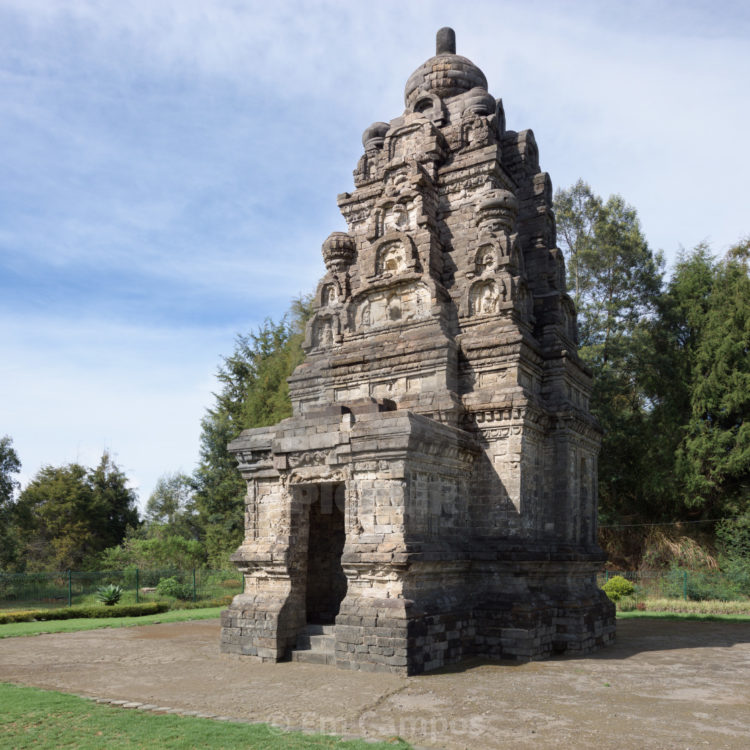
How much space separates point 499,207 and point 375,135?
4.41 m

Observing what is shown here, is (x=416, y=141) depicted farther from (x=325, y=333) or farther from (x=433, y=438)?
(x=433, y=438)

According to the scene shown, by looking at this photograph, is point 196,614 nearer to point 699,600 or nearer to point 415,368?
point 415,368

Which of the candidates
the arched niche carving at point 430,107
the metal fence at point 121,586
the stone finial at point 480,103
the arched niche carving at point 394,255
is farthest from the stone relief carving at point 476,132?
the metal fence at point 121,586

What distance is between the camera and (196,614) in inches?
789

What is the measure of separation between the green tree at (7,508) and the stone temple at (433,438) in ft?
70.0

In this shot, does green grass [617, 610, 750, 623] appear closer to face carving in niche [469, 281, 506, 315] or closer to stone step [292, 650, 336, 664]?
face carving in niche [469, 281, 506, 315]

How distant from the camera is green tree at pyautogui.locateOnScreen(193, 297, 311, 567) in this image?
3216 centimetres

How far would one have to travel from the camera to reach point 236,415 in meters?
35.8

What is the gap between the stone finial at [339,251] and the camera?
15.5 meters

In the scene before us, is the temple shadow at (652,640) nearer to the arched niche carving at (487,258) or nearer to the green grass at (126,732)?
the green grass at (126,732)

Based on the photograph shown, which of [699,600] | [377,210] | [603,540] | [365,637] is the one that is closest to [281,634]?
[365,637]

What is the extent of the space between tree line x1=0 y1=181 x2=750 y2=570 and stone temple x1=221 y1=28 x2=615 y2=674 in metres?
11.8

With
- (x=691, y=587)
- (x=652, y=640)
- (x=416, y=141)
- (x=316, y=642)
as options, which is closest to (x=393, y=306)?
(x=416, y=141)

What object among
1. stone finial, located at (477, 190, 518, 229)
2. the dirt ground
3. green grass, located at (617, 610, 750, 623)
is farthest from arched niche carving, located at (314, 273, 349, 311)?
green grass, located at (617, 610, 750, 623)
